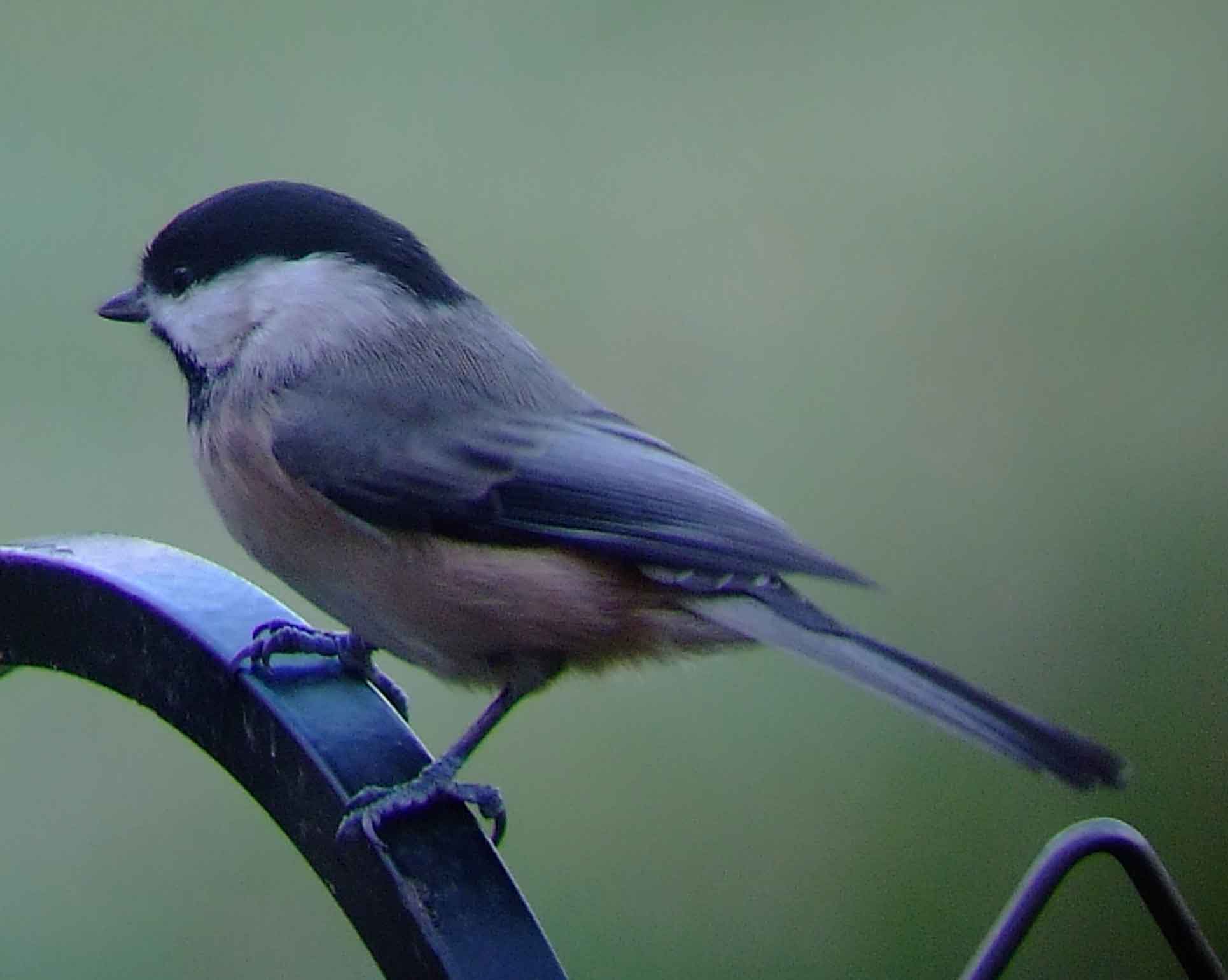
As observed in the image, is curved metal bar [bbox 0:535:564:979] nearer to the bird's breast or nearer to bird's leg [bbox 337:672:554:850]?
bird's leg [bbox 337:672:554:850]

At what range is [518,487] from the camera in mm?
1351

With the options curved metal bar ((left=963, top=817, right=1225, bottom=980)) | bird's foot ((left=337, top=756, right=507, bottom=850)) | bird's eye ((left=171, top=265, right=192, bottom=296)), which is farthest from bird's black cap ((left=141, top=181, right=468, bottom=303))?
curved metal bar ((left=963, top=817, right=1225, bottom=980))

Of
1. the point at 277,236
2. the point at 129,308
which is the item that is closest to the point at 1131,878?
the point at 277,236

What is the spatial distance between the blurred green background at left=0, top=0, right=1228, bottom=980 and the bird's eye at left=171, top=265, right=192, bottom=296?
1017 millimetres

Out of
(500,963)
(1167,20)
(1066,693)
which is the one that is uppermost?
(1167,20)

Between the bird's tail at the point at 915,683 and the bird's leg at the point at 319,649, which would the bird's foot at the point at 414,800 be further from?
the bird's tail at the point at 915,683

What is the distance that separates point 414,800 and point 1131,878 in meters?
0.40

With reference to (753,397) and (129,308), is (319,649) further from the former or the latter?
(753,397)

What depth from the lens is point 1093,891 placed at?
2594 mm

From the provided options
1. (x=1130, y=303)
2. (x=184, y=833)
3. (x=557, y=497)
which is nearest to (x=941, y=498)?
(x=1130, y=303)

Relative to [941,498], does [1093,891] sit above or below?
below

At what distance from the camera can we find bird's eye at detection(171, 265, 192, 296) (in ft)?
4.71

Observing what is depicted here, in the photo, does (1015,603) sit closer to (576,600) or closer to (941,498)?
(941,498)

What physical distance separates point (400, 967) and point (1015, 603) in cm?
199
